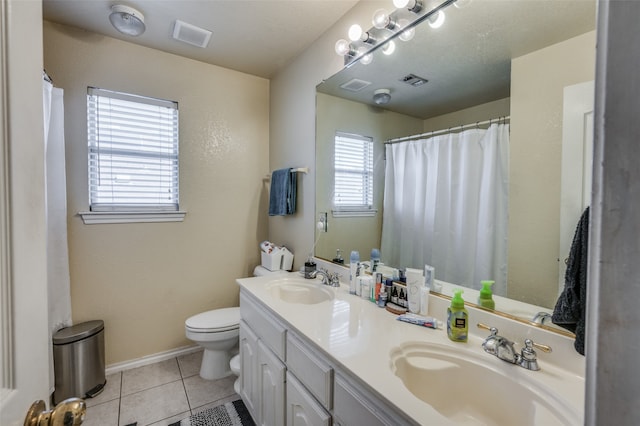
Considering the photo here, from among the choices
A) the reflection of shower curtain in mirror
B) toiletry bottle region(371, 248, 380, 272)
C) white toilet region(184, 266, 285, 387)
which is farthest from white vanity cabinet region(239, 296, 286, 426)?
the reflection of shower curtain in mirror

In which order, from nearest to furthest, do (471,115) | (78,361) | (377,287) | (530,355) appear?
(530,355) → (471,115) → (377,287) → (78,361)

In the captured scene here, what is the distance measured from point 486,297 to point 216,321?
5.79ft

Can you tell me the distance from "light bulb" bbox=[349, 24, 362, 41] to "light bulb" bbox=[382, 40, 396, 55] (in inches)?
7.2

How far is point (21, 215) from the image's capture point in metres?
0.46

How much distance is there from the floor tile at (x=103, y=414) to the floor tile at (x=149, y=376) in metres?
0.11

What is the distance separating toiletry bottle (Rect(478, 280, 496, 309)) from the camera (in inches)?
43.9

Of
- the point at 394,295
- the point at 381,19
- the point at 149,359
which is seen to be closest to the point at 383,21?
the point at 381,19

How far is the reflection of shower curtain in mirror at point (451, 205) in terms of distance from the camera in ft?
3.81

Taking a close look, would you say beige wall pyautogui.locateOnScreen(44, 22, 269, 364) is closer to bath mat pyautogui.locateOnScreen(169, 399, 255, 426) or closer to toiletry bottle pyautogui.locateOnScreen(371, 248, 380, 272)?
bath mat pyautogui.locateOnScreen(169, 399, 255, 426)

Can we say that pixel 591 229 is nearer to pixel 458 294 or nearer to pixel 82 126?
pixel 458 294

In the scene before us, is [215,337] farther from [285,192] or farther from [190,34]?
[190,34]

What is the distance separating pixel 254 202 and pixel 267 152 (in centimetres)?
50

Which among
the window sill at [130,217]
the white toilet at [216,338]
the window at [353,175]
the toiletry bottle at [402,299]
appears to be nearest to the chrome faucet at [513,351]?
the toiletry bottle at [402,299]

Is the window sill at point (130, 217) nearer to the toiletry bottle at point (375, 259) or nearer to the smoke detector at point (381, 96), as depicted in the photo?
the toiletry bottle at point (375, 259)
